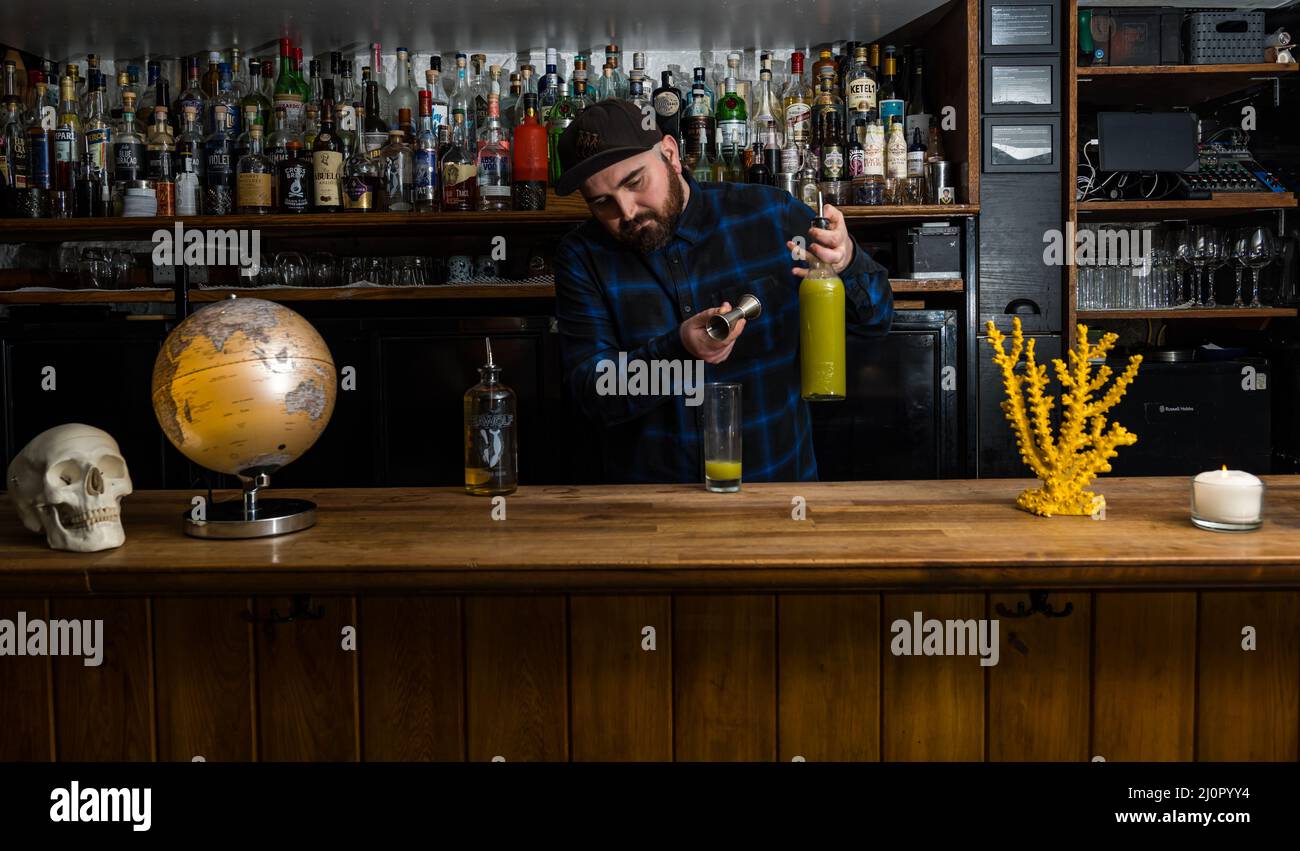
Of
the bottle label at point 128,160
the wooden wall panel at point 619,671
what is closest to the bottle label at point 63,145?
the bottle label at point 128,160

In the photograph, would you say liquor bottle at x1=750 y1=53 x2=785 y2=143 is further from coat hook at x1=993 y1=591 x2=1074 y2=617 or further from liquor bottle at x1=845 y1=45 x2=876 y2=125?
coat hook at x1=993 y1=591 x2=1074 y2=617

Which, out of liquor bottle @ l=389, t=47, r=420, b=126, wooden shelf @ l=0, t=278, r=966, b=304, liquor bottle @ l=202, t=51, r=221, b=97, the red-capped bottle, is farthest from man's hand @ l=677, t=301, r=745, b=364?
liquor bottle @ l=202, t=51, r=221, b=97

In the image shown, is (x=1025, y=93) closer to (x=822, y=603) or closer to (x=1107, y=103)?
(x=1107, y=103)

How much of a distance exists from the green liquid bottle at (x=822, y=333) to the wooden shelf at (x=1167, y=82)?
181cm

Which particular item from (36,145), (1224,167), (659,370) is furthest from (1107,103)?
(36,145)

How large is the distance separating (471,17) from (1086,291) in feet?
6.91

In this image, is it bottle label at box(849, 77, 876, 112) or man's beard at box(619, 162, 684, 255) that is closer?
man's beard at box(619, 162, 684, 255)

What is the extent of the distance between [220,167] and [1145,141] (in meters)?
2.80

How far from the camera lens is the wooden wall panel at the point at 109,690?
128cm

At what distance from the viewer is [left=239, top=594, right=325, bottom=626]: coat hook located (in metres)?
1.26

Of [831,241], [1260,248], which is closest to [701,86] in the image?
[831,241]

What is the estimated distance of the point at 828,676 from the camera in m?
1.26
